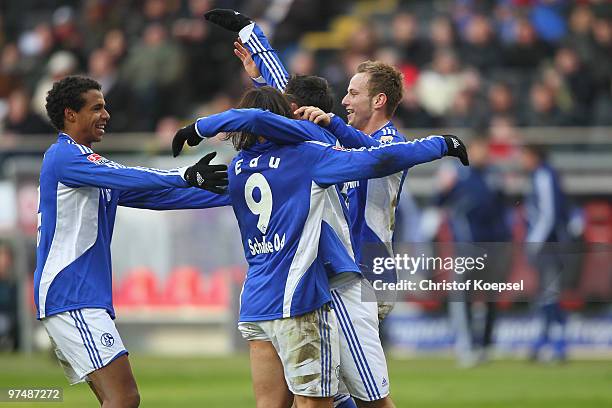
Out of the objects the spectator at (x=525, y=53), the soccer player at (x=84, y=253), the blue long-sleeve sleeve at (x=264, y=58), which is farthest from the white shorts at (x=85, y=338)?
the spectator at (x=525, y=53)

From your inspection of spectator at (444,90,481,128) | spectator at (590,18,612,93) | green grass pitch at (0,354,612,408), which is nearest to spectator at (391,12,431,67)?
spectator at (444,90,481,128)

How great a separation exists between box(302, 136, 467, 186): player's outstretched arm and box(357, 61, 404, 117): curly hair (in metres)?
1.35

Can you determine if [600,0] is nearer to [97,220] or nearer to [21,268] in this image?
[21,268]

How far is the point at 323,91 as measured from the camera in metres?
7.92

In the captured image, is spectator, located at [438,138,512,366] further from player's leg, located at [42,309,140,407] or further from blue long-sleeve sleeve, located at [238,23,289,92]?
player's leg, located at [42,309,140,407]

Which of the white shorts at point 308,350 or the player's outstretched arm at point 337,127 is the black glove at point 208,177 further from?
the white shorts at point 308,350

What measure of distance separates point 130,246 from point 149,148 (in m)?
1.40

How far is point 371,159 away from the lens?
7.21m

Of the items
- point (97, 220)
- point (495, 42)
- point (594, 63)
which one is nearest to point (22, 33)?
point (495, 42)

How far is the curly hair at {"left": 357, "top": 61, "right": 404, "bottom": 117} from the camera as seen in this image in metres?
8.59

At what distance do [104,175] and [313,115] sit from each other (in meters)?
1.28

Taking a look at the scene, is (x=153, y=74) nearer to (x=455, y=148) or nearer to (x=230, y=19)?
(x=230, y=19)

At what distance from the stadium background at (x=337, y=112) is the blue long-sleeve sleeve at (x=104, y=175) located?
5.47m

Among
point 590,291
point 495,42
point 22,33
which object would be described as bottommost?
point 590,291
